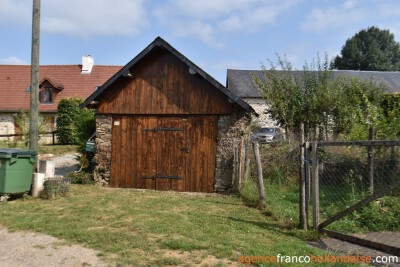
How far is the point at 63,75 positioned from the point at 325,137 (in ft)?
75.4

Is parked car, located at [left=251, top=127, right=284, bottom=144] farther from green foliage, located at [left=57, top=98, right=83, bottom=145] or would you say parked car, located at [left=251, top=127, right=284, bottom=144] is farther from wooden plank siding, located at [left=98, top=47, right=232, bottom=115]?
wooden plank siding, located at [left=98, top=47, right=232, bottom=115]

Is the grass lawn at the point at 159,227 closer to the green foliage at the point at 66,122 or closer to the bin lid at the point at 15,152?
the bin lid at the point at 15,152

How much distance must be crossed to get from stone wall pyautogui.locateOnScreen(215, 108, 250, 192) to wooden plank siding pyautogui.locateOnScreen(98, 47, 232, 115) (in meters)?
0.32

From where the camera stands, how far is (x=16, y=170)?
8172 millimetres

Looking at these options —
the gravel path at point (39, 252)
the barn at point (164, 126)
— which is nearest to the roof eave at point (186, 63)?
the barn at point (164, 126)

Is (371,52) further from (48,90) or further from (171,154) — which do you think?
(171,154)

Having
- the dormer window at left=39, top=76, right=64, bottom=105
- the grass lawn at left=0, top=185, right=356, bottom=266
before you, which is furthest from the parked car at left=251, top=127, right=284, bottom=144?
the dormer window at left=39, top=76, right=64, bottom=105

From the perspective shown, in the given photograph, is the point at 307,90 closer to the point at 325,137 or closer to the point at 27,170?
the point at 325,137

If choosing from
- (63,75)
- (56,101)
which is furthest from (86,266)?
(63,75)

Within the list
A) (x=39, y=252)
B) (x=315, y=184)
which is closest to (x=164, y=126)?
(x=315, y=184)

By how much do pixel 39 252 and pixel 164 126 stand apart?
639cm

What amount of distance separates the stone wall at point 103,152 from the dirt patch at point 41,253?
5587mm

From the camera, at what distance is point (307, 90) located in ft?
47.3

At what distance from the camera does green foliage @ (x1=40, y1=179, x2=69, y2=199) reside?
334 inches
